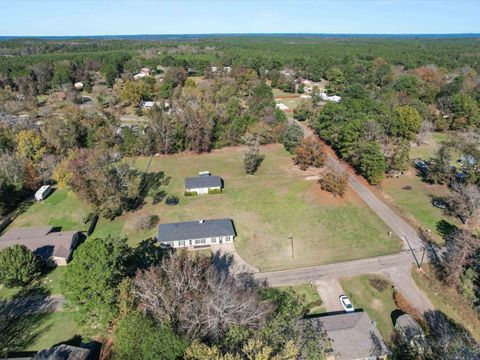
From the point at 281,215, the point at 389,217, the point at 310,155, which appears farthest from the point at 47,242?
the point at 389,217

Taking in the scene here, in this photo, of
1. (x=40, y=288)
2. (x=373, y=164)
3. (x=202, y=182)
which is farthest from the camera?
(x=202, y=182)

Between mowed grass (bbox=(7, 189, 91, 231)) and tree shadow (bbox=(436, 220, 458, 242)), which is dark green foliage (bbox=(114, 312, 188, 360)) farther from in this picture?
tree shadow (bbox=(436, 220, 458, 242))

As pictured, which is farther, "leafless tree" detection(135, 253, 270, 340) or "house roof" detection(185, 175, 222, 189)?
"house roof" detection(185, 175, 222, 189)

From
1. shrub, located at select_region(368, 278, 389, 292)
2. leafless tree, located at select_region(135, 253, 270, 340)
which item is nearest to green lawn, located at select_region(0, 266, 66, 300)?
leafless tree, located at select_region(135, 253, 270, 340)

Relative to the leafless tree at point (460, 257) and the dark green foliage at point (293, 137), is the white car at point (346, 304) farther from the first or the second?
the dark green foliage at point (293, 137)

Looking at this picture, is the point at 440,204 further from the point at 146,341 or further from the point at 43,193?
the point at 43,193

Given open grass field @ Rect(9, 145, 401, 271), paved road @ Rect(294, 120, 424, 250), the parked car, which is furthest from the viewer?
the parked car

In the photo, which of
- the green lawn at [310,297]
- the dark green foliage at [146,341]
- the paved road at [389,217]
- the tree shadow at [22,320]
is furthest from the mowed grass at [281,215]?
the dark green foliage at [146,341]
